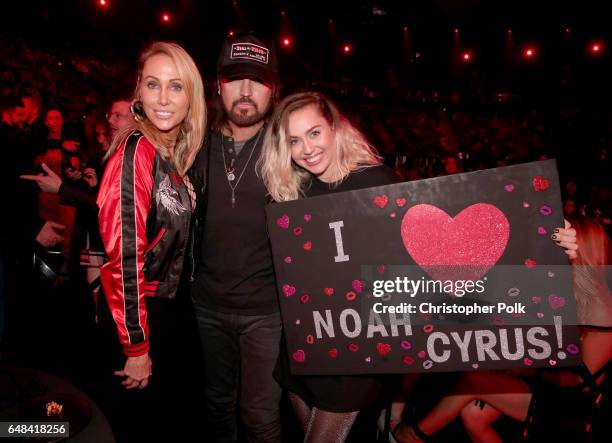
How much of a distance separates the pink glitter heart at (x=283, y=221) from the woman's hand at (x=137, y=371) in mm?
750

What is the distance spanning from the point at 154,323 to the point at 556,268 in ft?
5.08

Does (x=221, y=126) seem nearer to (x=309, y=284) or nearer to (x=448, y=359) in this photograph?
(x=309, y=284)

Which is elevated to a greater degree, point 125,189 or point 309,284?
point 125,189

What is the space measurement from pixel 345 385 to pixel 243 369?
2.12ft

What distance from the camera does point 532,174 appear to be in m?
1.36

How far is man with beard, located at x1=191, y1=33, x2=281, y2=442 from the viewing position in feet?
6.34

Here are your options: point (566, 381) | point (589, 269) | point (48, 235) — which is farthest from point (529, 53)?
point (48, 235)

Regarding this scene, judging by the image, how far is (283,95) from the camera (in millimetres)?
9180

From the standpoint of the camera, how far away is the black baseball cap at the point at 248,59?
207cm

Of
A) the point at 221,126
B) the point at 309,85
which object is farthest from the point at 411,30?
the point at 221,126

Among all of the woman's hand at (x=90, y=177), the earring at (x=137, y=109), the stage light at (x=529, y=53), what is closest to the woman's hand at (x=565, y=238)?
the earring at (x=137, y=109)

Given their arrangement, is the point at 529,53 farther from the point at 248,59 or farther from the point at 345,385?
the point at 345,385

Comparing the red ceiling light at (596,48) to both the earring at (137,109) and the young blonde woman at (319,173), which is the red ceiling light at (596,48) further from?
the earring at (137,109)

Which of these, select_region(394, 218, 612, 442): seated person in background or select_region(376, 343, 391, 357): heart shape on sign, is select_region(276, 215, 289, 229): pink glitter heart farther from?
select_region(394, 218, 612, 442): seated person in background
